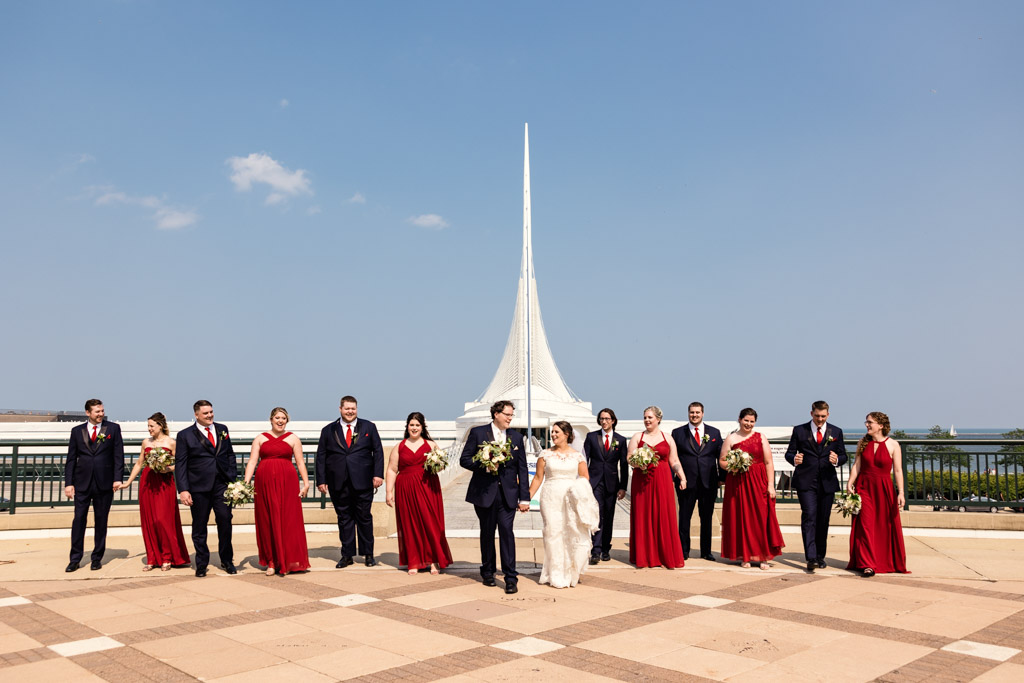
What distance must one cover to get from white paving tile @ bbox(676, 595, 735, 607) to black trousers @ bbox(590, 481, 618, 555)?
209 cm

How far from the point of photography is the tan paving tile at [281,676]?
15.9 feet

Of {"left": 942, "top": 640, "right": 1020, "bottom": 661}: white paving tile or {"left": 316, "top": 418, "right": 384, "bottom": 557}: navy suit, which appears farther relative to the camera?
{"left": 316, "top": 418, "right": 384, "bottom": 557}: navy suit

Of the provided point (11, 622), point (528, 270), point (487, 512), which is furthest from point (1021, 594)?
point (528, 270)

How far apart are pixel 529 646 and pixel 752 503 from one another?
4.16 m

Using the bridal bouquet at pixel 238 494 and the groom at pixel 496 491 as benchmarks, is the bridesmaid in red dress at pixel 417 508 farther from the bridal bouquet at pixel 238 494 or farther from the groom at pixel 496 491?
the bridal bouquet at pixel 238 494

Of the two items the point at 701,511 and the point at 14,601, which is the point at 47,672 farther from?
the point at 701,511

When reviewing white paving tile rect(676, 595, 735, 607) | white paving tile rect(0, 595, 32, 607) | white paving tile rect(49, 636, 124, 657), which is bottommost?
white paving tile rect(676, 595, 735, 607)

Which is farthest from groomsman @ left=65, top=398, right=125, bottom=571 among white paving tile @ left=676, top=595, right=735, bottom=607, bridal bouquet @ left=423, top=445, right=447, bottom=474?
white paving tile @ left=676, top=595, right=735, bottom=607

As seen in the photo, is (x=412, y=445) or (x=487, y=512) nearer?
(x=487, y=512)

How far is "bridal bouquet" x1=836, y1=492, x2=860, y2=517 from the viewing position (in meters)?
8.39

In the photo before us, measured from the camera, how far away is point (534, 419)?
35.8m

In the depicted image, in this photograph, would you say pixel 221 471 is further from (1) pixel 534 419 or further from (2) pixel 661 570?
(1) pixel 534 419

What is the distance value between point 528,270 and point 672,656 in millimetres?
18397

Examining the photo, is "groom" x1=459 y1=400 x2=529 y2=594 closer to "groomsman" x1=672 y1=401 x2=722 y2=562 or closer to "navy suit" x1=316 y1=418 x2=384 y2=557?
"navy suit" x1=316 y1=418 x2=384 y2=557
